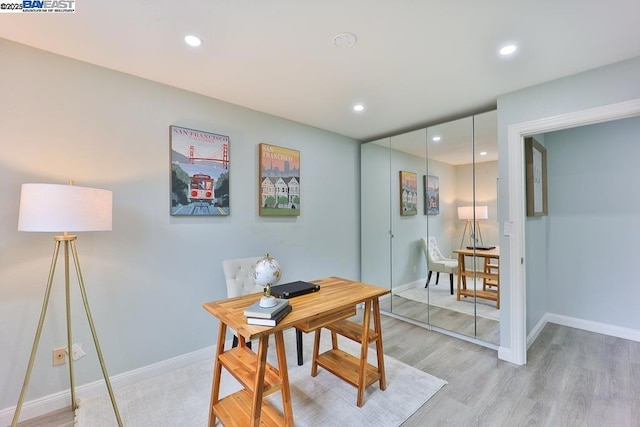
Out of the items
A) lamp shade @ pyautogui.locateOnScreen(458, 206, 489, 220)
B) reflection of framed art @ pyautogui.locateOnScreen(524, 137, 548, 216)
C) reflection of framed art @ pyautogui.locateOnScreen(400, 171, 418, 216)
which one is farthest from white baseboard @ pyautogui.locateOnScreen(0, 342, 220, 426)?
reflection of framed art @ pyautogui.locateOnScreen(524, 137, 548, 216)

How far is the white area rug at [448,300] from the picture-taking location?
2834mm

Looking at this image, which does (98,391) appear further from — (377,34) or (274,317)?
(377,34)

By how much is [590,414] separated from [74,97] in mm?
4254

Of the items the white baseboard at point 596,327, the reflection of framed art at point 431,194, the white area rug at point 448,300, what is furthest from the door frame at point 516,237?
the white baseboard at point 596,327

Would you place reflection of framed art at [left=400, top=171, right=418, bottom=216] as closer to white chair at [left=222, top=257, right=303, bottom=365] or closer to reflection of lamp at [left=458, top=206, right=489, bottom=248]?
reflection of lamp at [left=458, top=206, right=489, bottom=248]

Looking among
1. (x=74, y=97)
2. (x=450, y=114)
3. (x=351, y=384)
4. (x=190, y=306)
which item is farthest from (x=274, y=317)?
(x=450, y=114)

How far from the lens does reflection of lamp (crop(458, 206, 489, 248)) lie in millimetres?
2850

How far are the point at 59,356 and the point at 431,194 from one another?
372 centimetres

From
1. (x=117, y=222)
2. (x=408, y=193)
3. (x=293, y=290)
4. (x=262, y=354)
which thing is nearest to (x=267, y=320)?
(x=262, y=354)

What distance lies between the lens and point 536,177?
3.01 meters

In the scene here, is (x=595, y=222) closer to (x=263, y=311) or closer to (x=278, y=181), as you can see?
(x=278, y=181)

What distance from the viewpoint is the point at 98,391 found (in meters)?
2.07

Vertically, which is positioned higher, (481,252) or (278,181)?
(278,181)

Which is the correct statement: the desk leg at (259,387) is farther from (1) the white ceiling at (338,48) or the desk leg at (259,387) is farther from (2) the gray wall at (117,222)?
(1) the white ceiling at (338,48)
